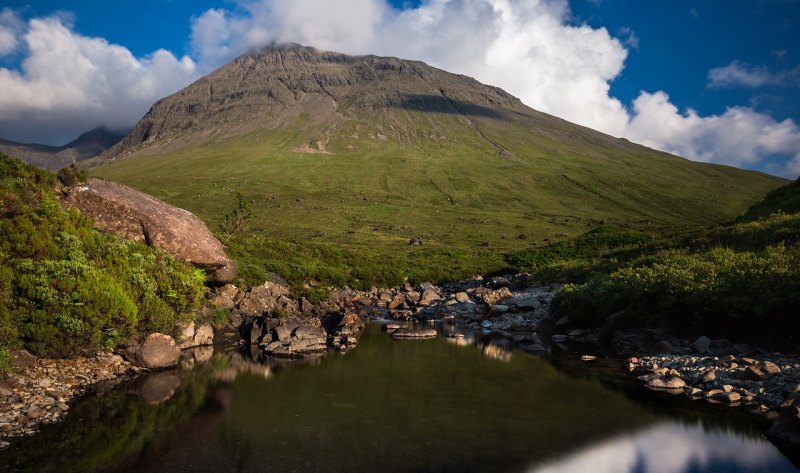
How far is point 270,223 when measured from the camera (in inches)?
4370

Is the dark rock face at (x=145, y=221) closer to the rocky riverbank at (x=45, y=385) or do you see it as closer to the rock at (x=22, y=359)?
the rocky riverbank at (x=45, y=385)

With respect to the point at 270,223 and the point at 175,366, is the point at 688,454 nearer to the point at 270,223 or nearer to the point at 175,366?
the point at 175,366

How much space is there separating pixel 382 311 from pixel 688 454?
32.2 meters

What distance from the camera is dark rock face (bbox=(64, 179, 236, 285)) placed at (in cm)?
2967

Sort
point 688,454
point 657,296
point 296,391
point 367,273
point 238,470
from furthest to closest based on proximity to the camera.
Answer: point 367,273 < point 657,296 < point 296,391 < point 688,454 < point 238,470

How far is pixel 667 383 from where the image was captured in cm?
2233

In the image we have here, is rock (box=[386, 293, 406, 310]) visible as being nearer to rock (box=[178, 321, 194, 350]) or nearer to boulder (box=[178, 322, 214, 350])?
boulder (box=[178, 322, 214, 350])

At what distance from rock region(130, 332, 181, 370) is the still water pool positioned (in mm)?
882

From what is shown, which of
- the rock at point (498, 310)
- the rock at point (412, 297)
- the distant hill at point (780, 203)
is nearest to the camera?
the rock at point (498, 310)

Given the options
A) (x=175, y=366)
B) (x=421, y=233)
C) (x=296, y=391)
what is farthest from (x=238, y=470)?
(x=421, y=233)

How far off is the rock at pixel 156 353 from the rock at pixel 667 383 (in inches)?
923

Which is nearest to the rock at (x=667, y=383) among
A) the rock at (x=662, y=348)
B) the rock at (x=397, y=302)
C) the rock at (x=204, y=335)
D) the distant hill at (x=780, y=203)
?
the rock at (x=662, y=348)

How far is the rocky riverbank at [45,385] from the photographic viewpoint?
16656 millimetres

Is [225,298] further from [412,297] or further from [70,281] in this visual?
[412,297]
